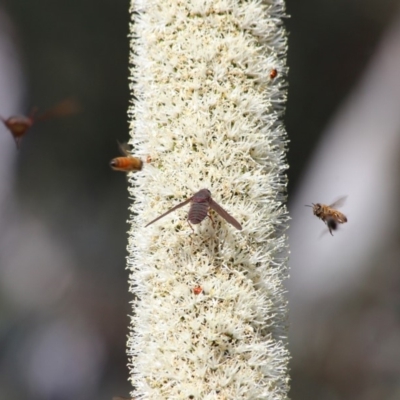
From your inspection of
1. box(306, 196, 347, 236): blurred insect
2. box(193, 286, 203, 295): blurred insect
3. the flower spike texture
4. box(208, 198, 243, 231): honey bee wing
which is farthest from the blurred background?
box(208, 198, 243, 231): honey bee wing

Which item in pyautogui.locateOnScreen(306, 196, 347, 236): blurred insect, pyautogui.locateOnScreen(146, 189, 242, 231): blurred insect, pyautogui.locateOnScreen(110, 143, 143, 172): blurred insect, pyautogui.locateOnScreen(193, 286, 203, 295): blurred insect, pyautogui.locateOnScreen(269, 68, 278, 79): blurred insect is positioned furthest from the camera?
pyautogui.locateOnScreen(306, 196, 347, 236): blurred insect

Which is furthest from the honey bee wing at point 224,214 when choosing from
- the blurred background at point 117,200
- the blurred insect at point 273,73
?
the blurred background at point 117,200

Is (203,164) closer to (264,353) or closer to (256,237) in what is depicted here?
(256,237)

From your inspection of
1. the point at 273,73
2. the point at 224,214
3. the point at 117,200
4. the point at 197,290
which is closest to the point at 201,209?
the point at 224,214

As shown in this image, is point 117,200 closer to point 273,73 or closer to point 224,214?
point 273,73

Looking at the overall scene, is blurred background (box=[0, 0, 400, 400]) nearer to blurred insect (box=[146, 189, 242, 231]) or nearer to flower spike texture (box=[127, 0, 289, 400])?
flower spike texture (box=[127, 0, 289, 400])

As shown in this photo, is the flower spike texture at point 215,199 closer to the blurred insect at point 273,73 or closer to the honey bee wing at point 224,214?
the blurred insect at point 273,73

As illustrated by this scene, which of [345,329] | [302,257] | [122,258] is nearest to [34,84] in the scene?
[122,258]
